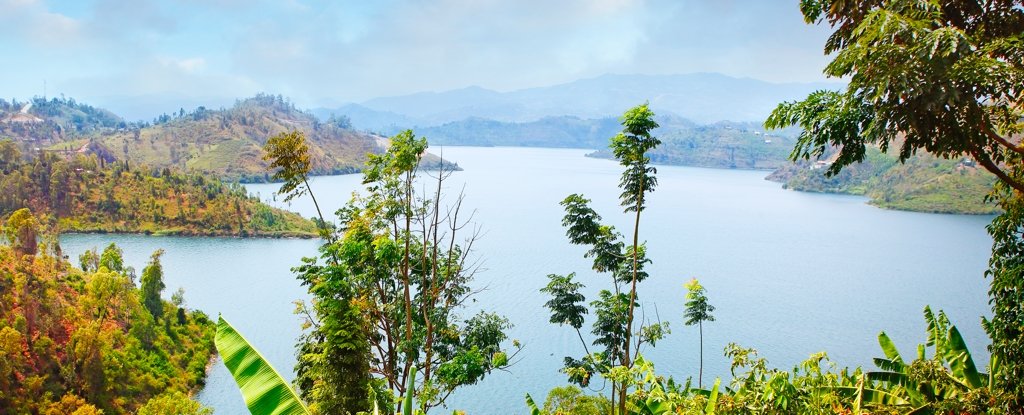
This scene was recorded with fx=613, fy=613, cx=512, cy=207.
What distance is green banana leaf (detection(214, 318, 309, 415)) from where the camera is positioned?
5414 millimetres

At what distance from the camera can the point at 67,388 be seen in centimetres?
2106

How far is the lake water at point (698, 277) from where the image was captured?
23.8m

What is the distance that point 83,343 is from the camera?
21.2 metres

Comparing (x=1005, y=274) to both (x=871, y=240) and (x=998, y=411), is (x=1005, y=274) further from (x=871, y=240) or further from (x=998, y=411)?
(x=871, y=240)

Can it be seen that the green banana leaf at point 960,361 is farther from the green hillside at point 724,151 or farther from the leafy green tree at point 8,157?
the green hillside at point 724,151

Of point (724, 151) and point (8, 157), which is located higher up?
point (724, 151)

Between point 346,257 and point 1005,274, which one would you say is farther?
point 346,257

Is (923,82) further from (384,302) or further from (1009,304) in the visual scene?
(384,302)

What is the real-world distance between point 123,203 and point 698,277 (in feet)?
170

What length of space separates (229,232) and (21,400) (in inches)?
1524

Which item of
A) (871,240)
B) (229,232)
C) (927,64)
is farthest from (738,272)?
(229,232)

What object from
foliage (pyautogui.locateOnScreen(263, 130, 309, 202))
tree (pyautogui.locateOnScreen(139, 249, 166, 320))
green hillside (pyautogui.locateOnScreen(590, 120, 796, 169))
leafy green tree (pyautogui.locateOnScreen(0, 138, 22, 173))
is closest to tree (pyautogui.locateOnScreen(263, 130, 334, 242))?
foliage (pyautogui.locateOnScreen(263, 130, 309, 202))

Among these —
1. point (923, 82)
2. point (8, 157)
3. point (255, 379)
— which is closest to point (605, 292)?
point (255, 379)

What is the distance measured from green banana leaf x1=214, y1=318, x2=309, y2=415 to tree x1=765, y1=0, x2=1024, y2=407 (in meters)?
4.73
